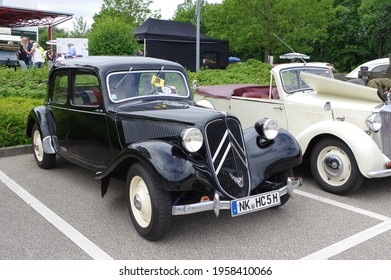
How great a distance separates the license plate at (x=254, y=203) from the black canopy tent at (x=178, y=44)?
1513 cm

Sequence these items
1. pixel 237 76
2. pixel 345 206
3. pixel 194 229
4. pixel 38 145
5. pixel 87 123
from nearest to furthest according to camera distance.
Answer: pixel 194 229, pixel 345 206, pixel 87 123, pixel 38 145, pixel 237 76

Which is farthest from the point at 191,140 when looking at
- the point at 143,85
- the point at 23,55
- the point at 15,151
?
the point at 23,55

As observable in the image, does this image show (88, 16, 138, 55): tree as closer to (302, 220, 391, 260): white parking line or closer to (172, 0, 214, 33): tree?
(302, 220, 391, 260): white parking line

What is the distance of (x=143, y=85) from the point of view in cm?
470

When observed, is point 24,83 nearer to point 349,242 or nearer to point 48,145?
point 48,145

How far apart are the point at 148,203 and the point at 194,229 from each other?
59 cm

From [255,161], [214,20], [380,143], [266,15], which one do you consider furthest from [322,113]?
[214,20]

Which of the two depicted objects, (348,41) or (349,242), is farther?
(348,41)

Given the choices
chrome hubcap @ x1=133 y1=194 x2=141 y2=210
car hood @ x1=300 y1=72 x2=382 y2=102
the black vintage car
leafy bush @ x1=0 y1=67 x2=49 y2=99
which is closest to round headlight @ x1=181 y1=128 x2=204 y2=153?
the black vintage car

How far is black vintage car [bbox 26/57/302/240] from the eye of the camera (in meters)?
3.43

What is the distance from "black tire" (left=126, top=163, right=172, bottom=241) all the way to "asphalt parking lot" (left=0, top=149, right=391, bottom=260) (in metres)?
0.13

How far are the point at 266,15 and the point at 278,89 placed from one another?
19404mm

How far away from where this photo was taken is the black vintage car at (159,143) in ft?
11.3

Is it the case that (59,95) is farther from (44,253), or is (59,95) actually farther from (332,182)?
(332,182)
